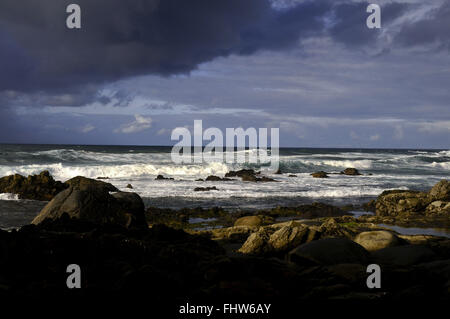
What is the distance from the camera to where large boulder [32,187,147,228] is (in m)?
8.84

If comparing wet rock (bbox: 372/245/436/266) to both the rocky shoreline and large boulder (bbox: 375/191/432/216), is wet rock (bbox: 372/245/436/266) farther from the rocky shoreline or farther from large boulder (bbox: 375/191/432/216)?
large boulder (bbox: 375/191/432/216)

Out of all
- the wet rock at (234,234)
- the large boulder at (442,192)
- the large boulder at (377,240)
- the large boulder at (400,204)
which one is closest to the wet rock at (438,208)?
the large boulder at (400,204)

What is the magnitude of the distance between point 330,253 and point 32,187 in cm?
1569

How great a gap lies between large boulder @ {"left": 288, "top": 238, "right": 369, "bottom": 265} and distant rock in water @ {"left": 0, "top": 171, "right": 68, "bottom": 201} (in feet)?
47.7

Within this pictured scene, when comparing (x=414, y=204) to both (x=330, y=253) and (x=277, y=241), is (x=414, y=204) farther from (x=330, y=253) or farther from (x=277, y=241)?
(x=330, y=253)

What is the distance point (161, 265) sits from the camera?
3561 millimetres

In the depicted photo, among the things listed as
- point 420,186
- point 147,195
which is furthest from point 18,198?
point 420,186

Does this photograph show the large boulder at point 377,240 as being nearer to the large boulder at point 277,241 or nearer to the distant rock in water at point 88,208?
the large boulder at point 277,241

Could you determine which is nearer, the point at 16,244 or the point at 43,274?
the point at 43,274

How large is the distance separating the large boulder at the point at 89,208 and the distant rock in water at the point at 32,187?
8676mm
